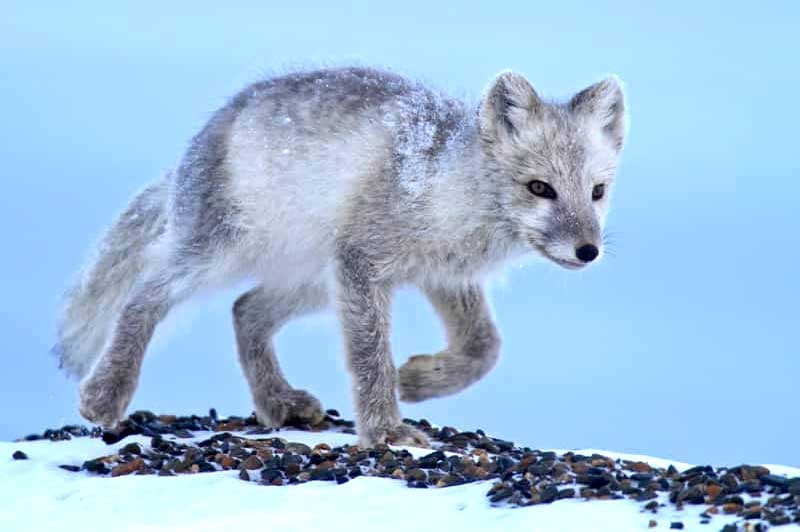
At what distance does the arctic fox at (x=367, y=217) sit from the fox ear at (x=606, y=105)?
0.01m

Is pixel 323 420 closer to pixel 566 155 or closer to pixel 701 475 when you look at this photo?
pixel 566 155

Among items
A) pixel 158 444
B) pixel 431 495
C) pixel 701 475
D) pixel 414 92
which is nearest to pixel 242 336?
pixel 158 444

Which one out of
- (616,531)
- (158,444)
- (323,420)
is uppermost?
(323,420)

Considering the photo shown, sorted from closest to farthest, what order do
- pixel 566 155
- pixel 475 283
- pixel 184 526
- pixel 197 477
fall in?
pixel 184 526
pixel 197 477
pixel 566 155
pixel 475 283

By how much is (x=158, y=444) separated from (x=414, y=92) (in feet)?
9.11

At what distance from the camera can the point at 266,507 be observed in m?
6.92

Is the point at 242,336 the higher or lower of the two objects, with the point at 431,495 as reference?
higher

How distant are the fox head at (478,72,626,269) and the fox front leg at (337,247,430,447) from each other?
3.02 ft

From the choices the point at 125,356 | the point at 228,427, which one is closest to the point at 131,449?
the point at 125,356

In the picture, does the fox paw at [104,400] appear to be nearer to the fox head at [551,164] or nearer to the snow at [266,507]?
the snow at [266,507]

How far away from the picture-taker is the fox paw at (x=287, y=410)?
9.52 meters

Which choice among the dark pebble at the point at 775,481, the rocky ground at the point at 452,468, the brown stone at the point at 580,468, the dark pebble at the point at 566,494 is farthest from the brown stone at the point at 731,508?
the brown stone at the point at 580,468

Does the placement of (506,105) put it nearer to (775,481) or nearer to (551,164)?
(551,164)

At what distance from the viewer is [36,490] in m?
7.77
